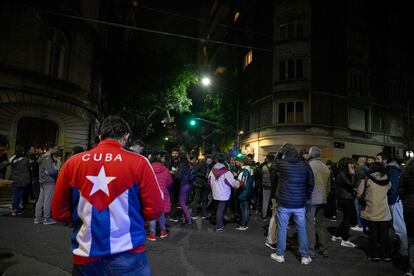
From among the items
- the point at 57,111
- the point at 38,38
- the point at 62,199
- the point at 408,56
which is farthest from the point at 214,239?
the point at 408,56

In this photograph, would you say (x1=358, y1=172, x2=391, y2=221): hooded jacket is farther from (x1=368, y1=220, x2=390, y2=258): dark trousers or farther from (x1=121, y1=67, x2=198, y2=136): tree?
(x1=121, y1=67, x2=198, y2=136): tree

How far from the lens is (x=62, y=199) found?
2.28 m

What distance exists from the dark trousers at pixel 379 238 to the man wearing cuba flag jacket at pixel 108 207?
5.10 m

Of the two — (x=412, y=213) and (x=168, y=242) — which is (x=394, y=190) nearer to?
(x=412, y=213)

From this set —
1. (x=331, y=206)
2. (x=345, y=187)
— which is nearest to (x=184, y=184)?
(x=345, y=187)

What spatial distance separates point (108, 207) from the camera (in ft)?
7.01

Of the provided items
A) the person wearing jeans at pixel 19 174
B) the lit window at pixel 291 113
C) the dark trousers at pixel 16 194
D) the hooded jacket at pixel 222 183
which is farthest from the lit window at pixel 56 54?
the lit window at pixel 291 113

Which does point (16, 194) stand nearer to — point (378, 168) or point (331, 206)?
point (378, 168)

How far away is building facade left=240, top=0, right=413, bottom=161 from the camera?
75.7 feet

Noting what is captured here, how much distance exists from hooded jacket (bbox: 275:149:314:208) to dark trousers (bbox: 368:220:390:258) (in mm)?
1544

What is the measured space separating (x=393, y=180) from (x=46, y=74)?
15.4m

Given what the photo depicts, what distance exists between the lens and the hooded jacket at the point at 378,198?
5.66 metres

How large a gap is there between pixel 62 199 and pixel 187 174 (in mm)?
6219

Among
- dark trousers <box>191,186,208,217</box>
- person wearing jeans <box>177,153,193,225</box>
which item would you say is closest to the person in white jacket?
person wearing jeans <box>177,153,193,225</box>
